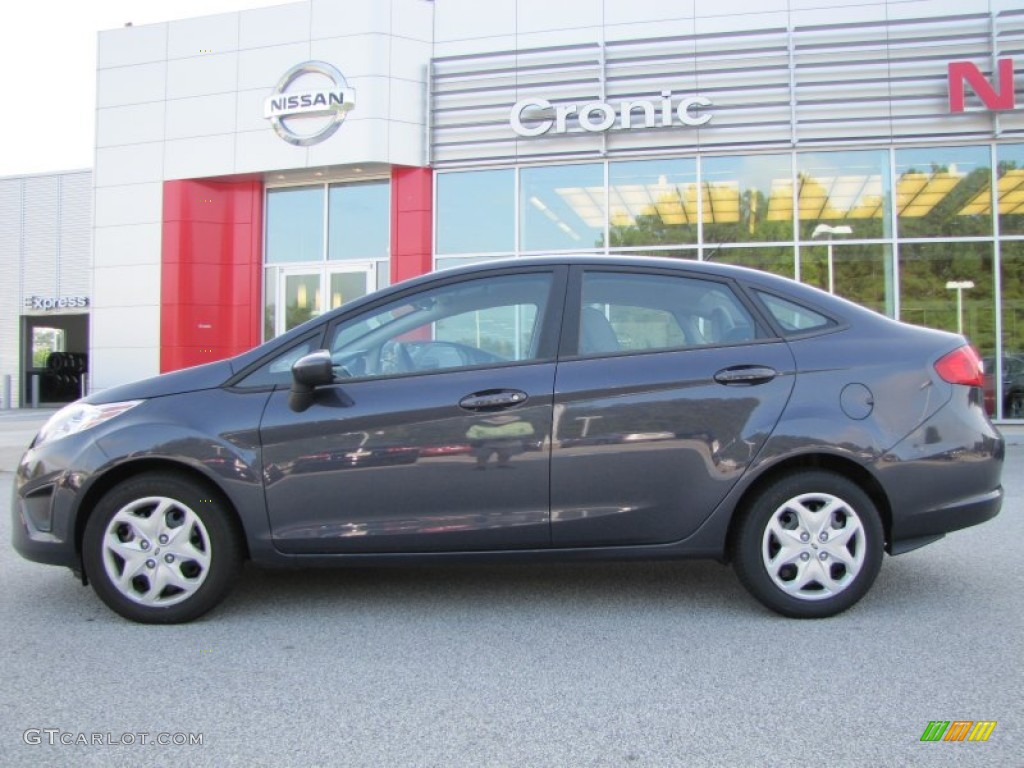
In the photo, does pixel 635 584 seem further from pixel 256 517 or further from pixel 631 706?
pixel 256 517

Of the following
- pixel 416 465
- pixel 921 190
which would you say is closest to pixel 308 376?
pixel 416 465

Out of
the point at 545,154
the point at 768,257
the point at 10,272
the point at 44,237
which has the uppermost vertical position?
the point at 44,237

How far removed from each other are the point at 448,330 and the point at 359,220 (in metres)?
11.7

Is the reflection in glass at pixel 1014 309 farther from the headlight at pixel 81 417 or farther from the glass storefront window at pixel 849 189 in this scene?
the headlight at pixel 81 417

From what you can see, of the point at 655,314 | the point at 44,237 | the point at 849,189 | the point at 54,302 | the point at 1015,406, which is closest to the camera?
the point at 655,314

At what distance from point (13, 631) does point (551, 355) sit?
2.67 m

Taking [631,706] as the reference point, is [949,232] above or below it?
above

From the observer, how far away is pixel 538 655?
Result: 3143mm

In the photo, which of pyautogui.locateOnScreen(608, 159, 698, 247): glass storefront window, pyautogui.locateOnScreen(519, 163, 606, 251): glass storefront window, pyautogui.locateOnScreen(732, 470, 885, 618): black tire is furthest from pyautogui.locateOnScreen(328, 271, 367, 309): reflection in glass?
pyautogui.locateOnScreen(732, 470, 885, 618): black tire

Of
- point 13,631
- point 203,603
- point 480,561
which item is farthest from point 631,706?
point 13,631

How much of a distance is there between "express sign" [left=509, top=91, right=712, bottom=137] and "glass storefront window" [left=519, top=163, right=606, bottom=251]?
71cm

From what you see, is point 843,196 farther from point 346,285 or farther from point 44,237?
point 44,237

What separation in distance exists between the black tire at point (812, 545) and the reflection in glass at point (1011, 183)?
1205cm

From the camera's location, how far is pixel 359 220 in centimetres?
1484
